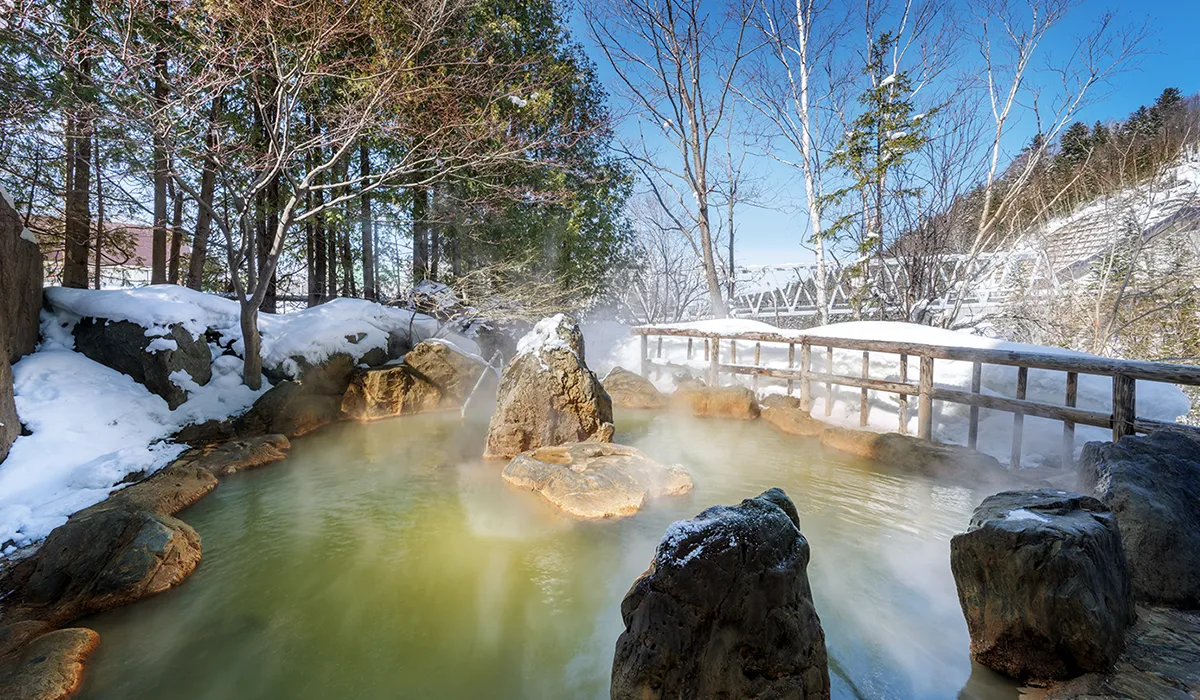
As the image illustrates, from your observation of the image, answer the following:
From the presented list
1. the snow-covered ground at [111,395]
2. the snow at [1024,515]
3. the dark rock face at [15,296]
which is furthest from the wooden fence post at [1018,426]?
the dark rock face at [15,296]

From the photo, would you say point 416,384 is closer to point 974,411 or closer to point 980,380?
point 974,411

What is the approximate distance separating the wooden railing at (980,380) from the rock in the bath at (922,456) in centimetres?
44

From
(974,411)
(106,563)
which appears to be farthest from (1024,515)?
(106,563)

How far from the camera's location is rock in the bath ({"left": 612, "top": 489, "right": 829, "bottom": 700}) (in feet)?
6.59

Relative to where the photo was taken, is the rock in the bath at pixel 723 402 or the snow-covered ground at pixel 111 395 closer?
the snow-covered ground at pixel 111 395

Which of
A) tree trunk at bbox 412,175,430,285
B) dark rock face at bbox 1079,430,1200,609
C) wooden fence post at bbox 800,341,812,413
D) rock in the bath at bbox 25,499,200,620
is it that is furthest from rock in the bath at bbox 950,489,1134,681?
tree trunk at bbox 412,175,430,285

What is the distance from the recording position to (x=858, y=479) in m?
5.92

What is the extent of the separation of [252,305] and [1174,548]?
10.7 meters

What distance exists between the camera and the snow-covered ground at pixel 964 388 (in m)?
5.90

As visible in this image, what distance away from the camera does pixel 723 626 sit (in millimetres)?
2055

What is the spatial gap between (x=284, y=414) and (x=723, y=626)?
326 inches

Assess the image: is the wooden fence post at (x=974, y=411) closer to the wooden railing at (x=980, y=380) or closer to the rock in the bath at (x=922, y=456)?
the wooden railing at (x=980, y=380)

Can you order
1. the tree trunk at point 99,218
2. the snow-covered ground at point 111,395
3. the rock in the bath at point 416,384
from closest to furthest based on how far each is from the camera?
the snow-covered ground at point 111,395, the tree trunk at point 99,218, the rock in the bath at point 416,384

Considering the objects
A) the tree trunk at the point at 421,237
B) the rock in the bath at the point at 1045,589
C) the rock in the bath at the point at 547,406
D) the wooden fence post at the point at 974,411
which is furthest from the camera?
the tree trunk at the point at 421,237
